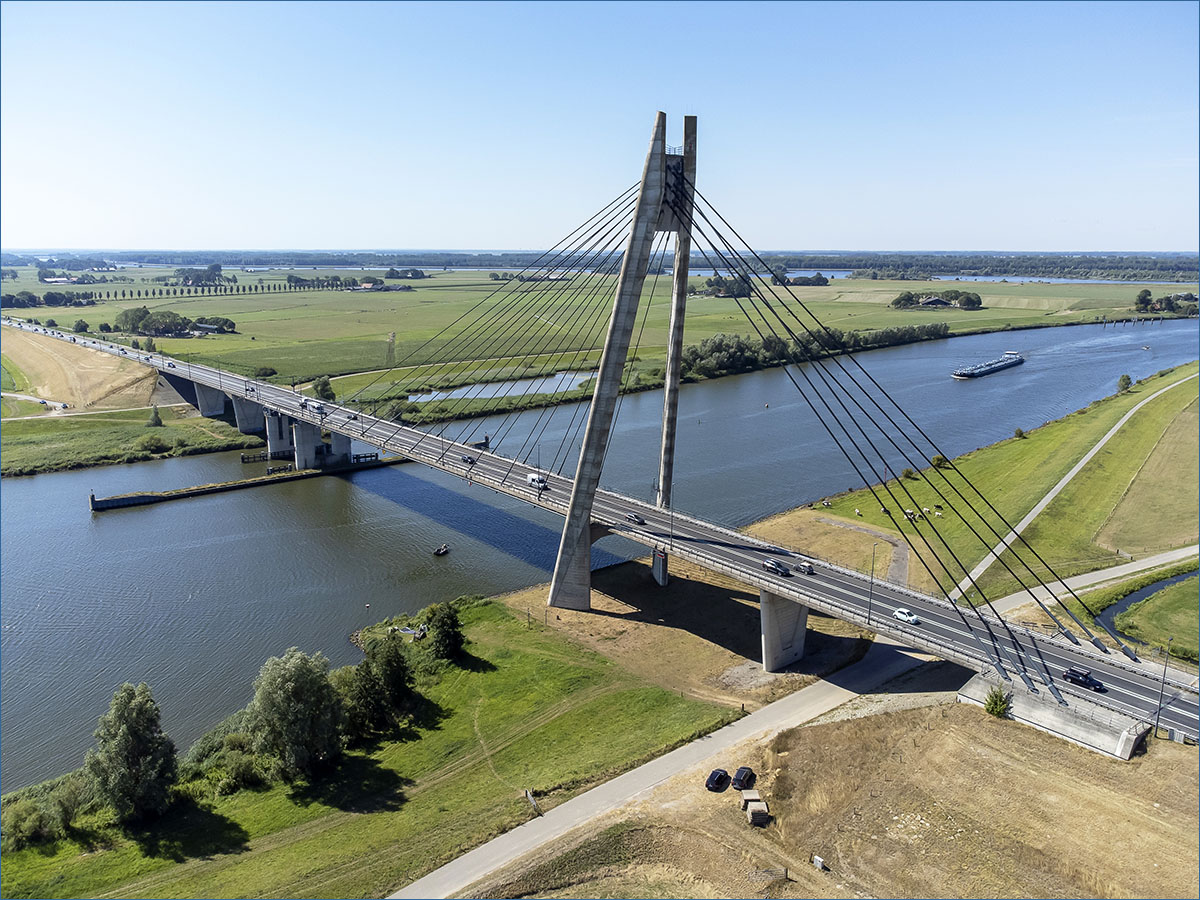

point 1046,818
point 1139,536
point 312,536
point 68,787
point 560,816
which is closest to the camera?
point 1046,818

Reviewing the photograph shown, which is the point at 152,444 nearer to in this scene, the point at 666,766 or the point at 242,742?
the point at 242,742

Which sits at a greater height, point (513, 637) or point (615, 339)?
point (615, 339)

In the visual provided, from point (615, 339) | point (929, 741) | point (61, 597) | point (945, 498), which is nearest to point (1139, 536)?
point (945, 498)

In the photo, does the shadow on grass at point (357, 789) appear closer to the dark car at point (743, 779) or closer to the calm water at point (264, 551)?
the calm water at point (264, 551)

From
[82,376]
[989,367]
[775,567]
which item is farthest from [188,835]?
[989,367]

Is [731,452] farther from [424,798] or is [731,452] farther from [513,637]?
[424,798]
